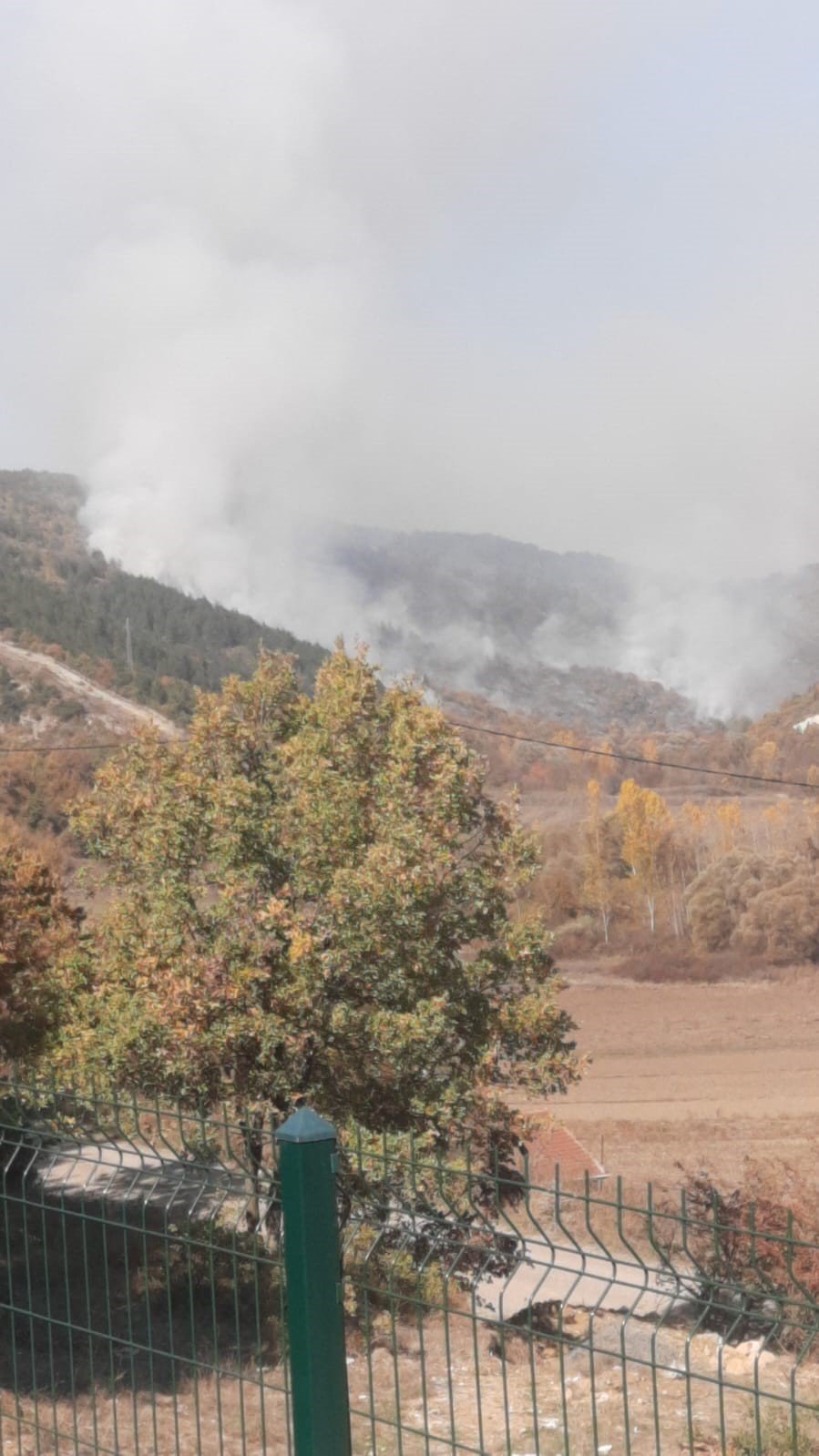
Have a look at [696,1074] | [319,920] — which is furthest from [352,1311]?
[696,1074]

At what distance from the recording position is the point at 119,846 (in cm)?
1375

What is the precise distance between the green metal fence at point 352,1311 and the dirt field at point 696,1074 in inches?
304

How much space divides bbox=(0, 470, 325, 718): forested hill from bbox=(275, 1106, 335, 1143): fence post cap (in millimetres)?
66959

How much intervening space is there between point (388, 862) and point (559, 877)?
56901mm

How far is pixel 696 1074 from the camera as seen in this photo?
3738cm

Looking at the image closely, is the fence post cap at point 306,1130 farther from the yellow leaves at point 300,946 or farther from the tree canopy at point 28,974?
the tree canopy at point 28,974

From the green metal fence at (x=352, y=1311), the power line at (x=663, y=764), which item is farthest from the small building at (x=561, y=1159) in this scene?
the power line at (x=663, y=764)

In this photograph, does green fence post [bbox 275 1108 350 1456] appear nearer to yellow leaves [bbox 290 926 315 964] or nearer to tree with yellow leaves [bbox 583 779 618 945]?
yellow leaves [bbox 290 926 315 964]

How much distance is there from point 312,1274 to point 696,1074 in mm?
36564

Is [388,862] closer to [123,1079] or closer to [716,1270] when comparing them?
[123,1079]

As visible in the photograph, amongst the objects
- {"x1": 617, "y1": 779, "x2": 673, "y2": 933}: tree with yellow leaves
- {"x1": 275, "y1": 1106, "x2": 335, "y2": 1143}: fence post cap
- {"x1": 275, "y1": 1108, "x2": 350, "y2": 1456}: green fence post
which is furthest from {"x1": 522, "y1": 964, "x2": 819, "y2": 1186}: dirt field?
{"x1": 275, "y1": 1106, "x2": 335, "y2": 1143}: fence post cap

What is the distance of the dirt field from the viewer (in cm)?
2636

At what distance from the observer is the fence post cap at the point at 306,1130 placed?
2959 millimetres

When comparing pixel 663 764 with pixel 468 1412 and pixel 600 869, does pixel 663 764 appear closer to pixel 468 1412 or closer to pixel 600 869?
pixel 600 869
